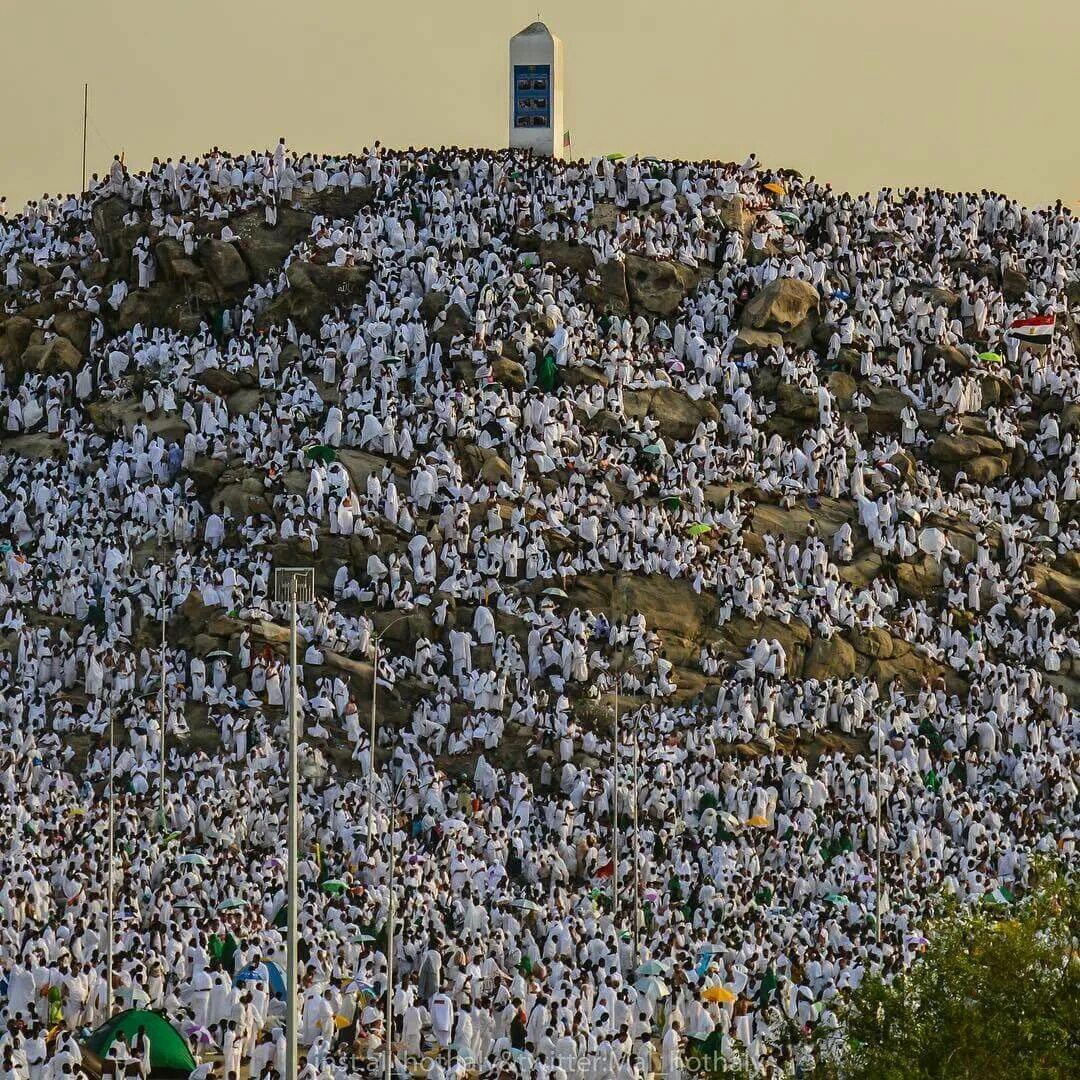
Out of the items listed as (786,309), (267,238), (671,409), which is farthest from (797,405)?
(267,238)

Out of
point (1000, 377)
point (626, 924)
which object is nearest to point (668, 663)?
point (626, 924)

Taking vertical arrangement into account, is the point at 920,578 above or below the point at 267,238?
below

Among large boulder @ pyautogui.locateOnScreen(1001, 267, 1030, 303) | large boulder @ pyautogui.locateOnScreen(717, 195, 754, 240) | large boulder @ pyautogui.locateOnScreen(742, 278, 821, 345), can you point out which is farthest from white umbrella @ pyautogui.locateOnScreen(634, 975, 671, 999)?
large boulder @ pyautogui.locateOnScreen(1001, 267, 1030, 303)

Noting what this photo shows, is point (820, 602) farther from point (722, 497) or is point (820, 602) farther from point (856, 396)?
point (856, 396)

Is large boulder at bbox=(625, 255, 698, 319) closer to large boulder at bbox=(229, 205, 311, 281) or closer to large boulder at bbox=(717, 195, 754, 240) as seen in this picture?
large boulder at bbox=(717, 195, 754, 240)

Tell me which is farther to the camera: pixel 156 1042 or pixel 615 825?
pixel 615 825

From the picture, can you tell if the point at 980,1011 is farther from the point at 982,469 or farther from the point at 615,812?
the point at 982,469
